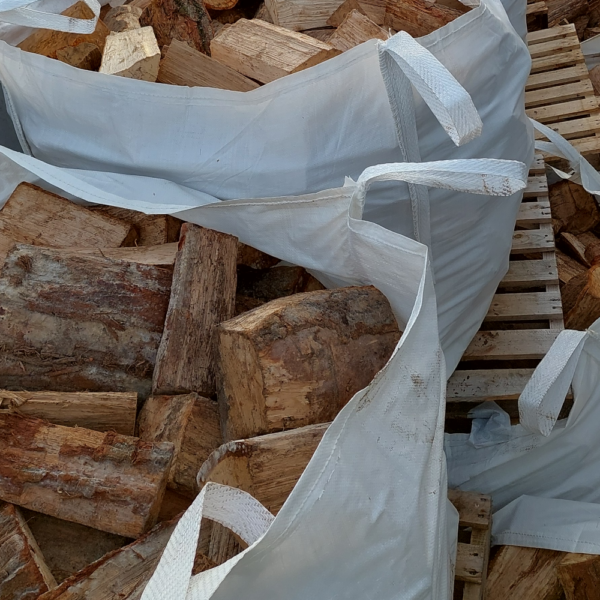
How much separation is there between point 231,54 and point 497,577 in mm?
1408

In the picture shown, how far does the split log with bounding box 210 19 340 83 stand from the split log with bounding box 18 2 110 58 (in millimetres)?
328

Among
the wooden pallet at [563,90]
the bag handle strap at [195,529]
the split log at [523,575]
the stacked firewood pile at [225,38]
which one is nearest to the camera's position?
the bag handle strap at [195,529]

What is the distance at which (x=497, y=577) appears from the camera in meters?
1.65

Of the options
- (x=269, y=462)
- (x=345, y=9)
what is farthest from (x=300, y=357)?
(x=345, y=9)

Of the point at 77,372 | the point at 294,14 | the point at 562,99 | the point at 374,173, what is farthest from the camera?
the point at 562,99

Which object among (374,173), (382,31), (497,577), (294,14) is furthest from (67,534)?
(294,14)

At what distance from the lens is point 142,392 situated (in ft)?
4.87

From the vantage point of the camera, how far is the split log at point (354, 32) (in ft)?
5.77

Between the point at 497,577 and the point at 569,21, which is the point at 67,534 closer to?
the point at 497,577

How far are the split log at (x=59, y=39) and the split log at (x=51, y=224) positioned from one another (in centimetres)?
44

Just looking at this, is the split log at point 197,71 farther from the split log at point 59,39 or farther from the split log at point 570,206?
the split log at point 570,206

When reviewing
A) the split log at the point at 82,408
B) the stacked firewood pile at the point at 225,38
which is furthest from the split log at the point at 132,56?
the split log at the point at 82,408

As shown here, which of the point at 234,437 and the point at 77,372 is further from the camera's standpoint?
the point at 77,372

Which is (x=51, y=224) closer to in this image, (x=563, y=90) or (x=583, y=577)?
(x=583, y=577)
